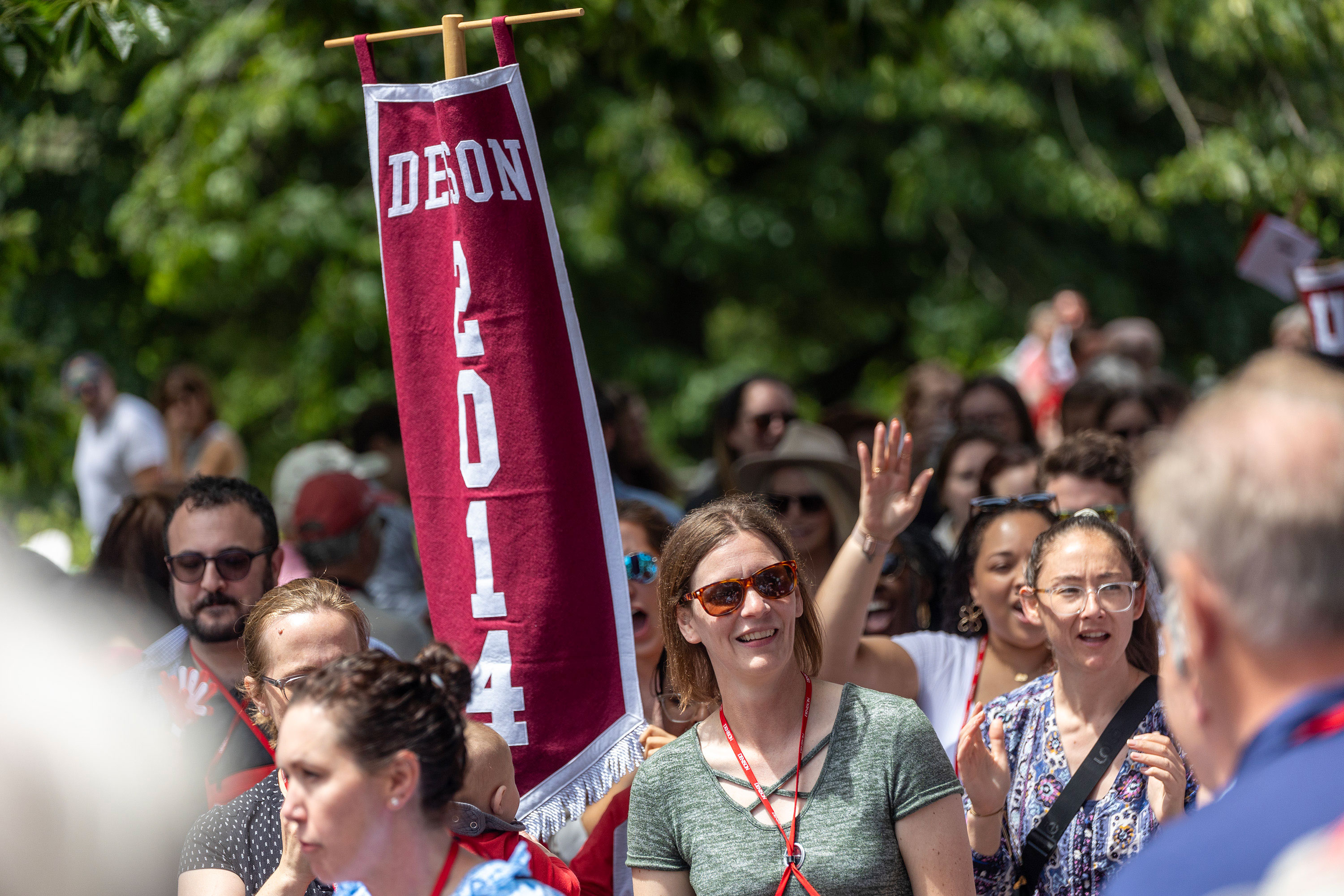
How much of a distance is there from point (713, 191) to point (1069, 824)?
8935mm

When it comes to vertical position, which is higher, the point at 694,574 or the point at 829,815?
the point at 694,574

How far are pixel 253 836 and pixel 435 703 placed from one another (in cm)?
88

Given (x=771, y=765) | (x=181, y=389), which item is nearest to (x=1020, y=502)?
(x=771, y=765)

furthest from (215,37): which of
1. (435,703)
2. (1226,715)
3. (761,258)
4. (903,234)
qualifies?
(1226,715)

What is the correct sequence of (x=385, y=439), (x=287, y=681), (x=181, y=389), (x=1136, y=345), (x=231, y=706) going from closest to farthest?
(x=287, y=681), (x=231, y=706), (x=385, y=439), (x=181, y=389), (x=1136, y=345)

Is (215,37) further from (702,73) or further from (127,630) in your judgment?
(127,630)

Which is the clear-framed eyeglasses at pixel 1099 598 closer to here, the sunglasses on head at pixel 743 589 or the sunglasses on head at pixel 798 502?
the sunglasses on head at pixel 743 589

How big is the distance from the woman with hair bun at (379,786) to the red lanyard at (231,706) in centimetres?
115

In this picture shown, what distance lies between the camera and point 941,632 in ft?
13.4

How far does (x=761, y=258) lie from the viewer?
1141 centimetres

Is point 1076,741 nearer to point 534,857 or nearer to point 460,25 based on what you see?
point 534,857

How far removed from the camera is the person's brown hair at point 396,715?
2076 mm

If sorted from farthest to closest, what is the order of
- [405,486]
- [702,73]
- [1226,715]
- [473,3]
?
[405,486] < [702,73] < [473,3] < [1226,715]

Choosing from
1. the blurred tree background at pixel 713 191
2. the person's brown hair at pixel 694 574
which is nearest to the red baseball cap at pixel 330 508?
the blurred tree background at pixel 713 191
